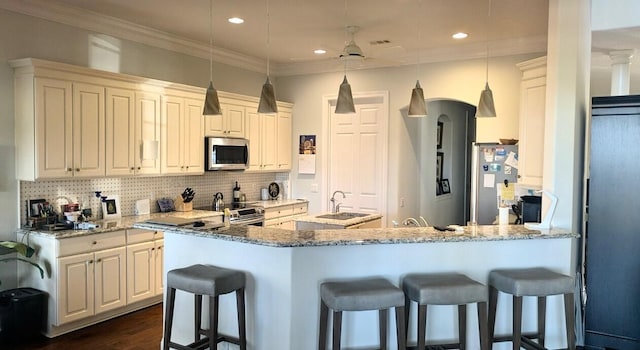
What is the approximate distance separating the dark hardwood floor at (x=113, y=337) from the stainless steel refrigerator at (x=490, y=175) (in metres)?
3.46

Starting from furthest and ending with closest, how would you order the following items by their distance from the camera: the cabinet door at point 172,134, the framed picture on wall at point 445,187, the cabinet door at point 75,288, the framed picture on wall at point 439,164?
the framed picture on wall at point 445,187, the framed picture on wall at point 439,164, the cabinet door at point 172,134, the cabinet door at point 75,288

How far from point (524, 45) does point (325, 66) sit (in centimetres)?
264

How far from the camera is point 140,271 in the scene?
4664 mm

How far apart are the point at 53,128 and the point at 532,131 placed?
4.22 m

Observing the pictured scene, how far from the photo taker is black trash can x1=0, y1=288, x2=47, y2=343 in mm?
3814

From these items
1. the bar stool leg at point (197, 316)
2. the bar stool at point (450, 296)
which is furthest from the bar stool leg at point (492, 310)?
the bar stool leg at point (197, 316)

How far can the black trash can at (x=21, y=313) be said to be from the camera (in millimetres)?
3814

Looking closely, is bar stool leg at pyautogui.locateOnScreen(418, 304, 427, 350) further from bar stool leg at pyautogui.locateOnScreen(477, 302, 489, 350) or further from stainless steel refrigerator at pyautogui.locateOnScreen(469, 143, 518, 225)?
stainless steel refrigerator at pyautogui.locateOnScreen(469, 143, 518, 225)

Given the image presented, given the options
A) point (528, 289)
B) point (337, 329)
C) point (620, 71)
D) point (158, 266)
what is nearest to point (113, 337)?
point (158, 266)

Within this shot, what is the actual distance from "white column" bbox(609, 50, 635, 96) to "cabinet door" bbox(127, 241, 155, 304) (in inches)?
187

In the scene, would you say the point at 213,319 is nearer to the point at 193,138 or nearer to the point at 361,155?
the point at 193,138

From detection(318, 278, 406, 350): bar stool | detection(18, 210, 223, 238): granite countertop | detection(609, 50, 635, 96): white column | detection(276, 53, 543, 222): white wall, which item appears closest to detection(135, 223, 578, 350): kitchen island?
detection(318, 278, 406, 350): bar stool

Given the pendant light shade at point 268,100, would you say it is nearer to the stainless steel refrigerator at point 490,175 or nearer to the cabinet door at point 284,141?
the stainless steel refrigerator at point 490,175

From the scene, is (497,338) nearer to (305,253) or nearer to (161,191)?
(305,253)
